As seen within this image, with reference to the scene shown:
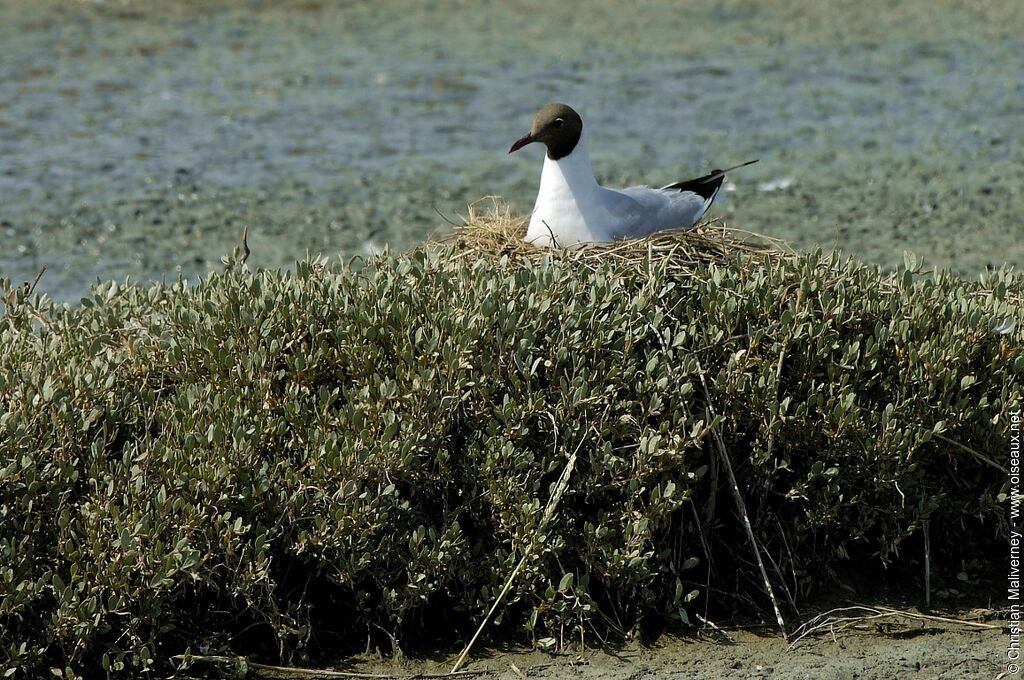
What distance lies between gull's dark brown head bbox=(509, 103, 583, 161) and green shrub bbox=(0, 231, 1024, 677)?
2.88ft

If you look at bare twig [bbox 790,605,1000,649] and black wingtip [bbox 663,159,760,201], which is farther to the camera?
black wingtip [bbox 663,159,760,201]

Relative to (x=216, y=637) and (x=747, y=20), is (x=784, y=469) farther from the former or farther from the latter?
(x=747, y=20)

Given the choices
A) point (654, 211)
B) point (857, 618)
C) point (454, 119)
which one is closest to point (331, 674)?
point (857, 618)

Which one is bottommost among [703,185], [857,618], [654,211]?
[857,618]

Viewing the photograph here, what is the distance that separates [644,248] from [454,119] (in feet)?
26.4

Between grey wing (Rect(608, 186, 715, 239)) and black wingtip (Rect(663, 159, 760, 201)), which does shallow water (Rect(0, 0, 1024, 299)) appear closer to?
black wingtip (Rect(663, 159, 760, 201))

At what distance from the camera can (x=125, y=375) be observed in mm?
5094

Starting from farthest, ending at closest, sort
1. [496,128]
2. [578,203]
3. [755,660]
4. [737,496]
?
[496,128] → [578,203] → [737,496] → [755,660]

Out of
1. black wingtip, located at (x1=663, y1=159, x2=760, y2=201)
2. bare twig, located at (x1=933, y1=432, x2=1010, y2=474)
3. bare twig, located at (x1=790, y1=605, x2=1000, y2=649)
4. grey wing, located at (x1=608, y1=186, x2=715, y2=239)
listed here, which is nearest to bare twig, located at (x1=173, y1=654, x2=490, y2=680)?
bare twig, located at (x1=790, y1=605, x2=1000, y2=649)

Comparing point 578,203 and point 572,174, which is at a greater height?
point 572,174

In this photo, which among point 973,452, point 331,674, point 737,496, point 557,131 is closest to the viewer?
point 331,674

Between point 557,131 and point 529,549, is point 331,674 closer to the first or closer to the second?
point 529,549

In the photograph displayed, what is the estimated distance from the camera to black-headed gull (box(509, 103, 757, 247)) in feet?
19.2

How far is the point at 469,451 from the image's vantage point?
15.6 feet
